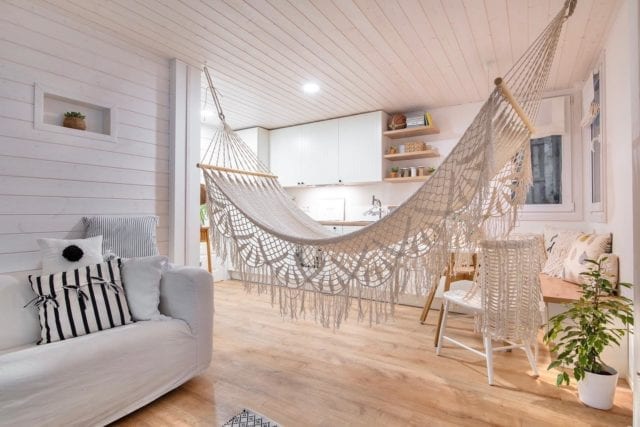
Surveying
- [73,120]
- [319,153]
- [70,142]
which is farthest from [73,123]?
[319,153]

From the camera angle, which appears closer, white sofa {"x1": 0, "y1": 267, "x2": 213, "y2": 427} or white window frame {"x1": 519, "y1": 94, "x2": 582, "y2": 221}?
white sofa {"x1": 0, "y1": 267, "x2": 213, "y2": 427}

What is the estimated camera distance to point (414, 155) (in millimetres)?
3652

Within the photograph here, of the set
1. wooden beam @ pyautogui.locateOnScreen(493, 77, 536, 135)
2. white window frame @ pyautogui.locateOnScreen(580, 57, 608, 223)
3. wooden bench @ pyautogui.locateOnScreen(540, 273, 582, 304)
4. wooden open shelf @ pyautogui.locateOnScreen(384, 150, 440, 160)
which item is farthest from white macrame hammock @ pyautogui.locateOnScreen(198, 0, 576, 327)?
wooden open shelf @ pyautogui.locateOnScreen(384, 150, 440, 160)

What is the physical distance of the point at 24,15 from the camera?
6.01 feet

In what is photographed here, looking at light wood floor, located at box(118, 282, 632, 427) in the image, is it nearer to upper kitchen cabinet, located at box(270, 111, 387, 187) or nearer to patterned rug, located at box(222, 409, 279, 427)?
patterned rug, located at box(222, 409, 279, 427)

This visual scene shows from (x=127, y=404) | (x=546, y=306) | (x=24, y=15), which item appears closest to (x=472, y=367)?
(x=546, y=306)

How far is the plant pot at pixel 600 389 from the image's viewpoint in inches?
61.6

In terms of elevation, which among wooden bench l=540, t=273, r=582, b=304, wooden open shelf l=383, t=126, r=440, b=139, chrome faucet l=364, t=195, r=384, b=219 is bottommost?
wooden bench l=540, t=273, r=582, b=304

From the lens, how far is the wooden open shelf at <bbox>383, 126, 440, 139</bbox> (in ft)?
11.7

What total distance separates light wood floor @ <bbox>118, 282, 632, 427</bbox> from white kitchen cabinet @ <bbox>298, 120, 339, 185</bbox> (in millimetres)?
2107

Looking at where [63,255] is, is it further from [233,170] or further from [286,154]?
[286,154]

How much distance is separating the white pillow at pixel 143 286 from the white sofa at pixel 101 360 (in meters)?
0.06

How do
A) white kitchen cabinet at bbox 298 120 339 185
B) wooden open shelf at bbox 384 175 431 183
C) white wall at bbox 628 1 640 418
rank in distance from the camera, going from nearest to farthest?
1. white wall at bbox 628 1 640 418
2. wooden open shelf at bbox 384 175 431 183
3. white kitchen cabinet at bbox 298 120 339 185

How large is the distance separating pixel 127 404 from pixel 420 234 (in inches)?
58.1
